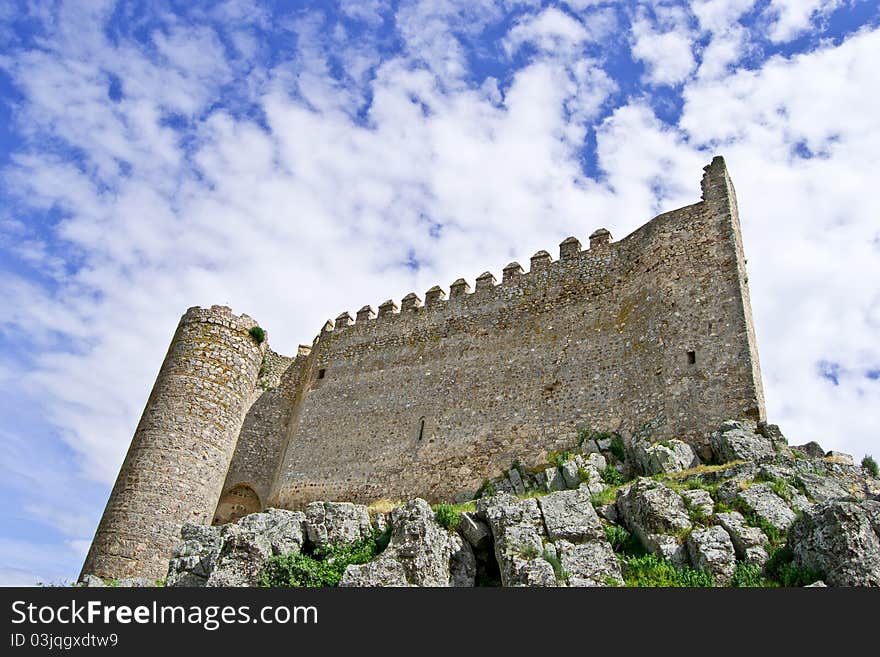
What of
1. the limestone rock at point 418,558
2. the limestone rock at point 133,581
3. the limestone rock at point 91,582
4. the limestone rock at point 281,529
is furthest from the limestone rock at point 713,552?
the limestone rock at point 133,581

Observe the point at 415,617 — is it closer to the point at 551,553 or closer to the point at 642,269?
the point at 551,553

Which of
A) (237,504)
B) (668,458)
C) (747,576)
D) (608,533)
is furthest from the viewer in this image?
(237,504)

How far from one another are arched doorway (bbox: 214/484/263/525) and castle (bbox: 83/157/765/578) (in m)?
0.04

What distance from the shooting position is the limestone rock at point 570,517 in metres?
11.0

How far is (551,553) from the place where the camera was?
415 inches

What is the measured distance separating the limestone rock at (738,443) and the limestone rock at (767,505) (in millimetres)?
1528

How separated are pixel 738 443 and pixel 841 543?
13.5 ft

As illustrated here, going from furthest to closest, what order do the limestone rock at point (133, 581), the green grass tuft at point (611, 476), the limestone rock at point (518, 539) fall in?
the limestone rock at point (133, 581)
the green grass tuft at point (611, 476)
the limestone rock at point (518, 539)

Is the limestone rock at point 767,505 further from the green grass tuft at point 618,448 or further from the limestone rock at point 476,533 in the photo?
the green grass tuft at point 618,448

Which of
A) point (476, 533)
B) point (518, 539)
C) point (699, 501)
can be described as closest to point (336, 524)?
point (476, 533)

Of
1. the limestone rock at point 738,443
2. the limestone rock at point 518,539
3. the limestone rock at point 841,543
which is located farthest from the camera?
the limestone rock at point 738,443

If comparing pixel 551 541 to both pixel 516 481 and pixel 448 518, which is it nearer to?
pixel 448 518

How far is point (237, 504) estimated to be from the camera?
22172mm

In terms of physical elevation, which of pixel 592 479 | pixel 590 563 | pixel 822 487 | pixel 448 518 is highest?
pixel 592 479
